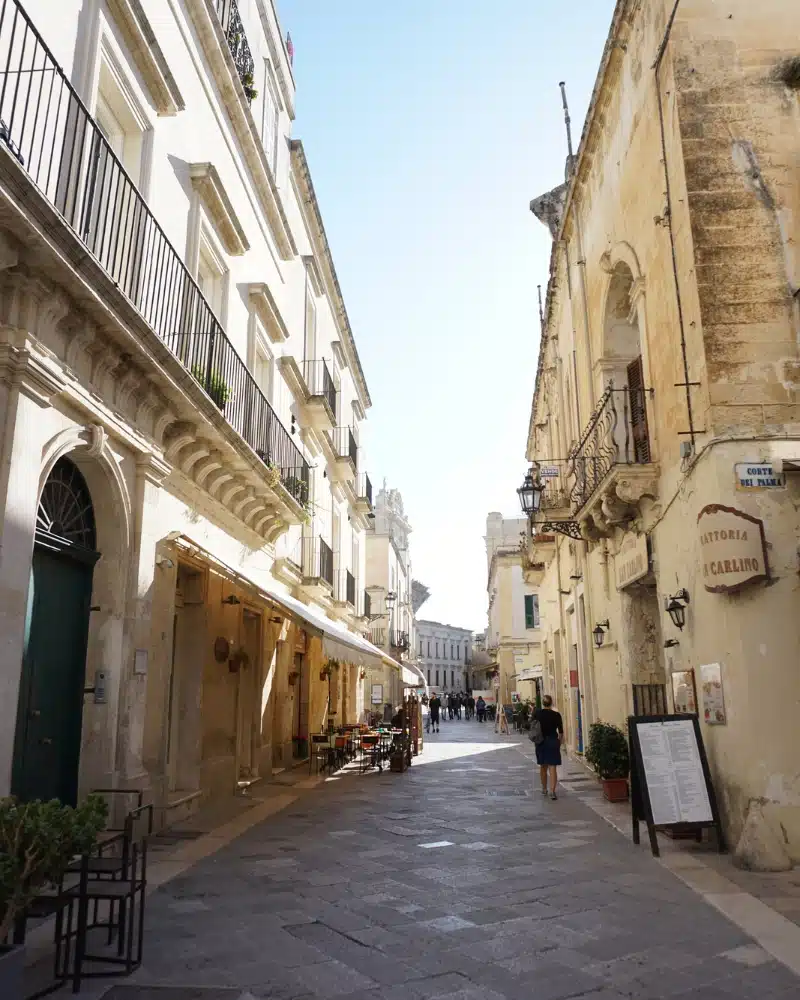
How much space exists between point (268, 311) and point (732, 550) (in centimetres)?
885

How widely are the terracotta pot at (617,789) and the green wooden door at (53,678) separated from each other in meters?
6.78

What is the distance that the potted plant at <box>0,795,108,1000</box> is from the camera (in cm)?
341

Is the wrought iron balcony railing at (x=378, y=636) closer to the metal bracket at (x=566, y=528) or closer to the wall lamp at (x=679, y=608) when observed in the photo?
the metal bracket at (x=566, y=528)

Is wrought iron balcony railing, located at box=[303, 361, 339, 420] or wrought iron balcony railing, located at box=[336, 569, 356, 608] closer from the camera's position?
wrought iron balcony railing, located at box=[303, 361, 339, 420]

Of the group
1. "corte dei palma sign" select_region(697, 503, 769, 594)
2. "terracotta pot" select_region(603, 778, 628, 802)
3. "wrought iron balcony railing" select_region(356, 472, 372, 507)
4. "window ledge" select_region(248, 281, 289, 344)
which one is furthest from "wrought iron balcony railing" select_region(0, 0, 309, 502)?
"wrought iron balcony railing" select_region(356, 472, 372, 507)

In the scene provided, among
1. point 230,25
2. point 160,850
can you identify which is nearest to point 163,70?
point 230,25

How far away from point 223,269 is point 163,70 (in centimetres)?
294

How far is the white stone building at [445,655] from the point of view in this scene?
90500 millimetres

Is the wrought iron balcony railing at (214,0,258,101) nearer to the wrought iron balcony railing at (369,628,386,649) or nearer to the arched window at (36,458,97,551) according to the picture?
the arched window at (36,458,97,551)

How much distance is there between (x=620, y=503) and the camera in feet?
33.0

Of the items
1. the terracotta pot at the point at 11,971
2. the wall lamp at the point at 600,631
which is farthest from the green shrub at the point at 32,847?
the wall lamp at the point at 600,631

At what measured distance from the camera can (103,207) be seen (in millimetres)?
7336

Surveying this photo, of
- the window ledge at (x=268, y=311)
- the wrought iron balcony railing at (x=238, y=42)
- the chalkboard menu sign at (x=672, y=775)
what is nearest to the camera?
the chalkboard menu sign at (x=672, y=775)

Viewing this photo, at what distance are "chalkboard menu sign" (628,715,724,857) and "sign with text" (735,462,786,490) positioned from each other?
2.20m
